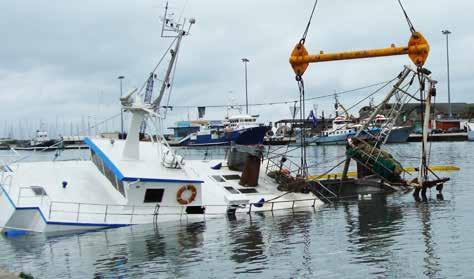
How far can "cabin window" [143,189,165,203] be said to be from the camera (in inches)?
1368

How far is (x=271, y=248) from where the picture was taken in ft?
94.6

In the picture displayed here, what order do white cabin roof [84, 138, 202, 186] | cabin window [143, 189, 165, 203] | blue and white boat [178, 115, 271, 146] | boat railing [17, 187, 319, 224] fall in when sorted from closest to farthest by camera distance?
boat railing [17, 187, 319, 224] < white cabin roof [84, 138, 202, 186] < cabin window [143, 189, 165, 203] < blue and white boat [178, 115, 271, 146]

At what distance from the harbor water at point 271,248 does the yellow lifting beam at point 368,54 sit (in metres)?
9.66

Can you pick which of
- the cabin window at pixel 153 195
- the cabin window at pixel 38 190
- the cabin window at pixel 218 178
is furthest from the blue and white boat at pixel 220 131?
the cabin window at pixel 38 190

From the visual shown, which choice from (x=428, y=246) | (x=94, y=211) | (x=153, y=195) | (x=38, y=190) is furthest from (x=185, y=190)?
(x=428, y=246)

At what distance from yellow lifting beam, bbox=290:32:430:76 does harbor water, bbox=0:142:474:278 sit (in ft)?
31.7

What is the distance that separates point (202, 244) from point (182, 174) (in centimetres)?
700

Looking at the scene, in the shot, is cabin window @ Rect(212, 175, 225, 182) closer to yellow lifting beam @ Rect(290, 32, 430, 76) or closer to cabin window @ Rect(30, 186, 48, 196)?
yellow lifting beam @ Rect(290, 32, 430, 76)

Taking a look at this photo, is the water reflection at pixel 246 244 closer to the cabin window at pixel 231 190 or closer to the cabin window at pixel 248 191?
the cabin window at pixel 231 190

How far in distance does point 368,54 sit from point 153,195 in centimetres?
1666

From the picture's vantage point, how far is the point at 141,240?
3105 centimetres

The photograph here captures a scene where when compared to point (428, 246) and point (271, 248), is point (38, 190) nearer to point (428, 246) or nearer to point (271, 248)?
point (271, 248)

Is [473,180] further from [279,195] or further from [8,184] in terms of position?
[8,184]

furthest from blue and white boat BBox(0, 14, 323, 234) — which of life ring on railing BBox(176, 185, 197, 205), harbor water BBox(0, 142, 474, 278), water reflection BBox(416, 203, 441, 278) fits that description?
water reflection BBox(416, 203, 441, 278)
